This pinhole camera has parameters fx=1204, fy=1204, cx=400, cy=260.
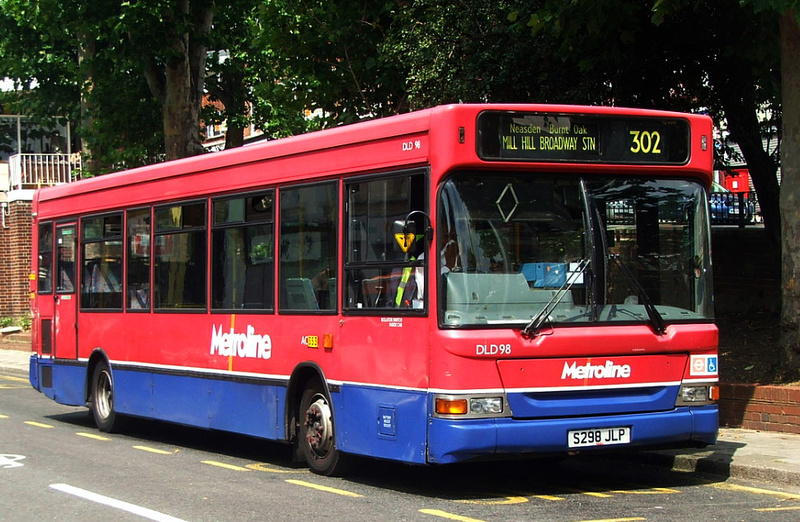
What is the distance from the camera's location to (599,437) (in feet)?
29.9

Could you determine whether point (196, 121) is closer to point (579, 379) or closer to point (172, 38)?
point (172, 38)

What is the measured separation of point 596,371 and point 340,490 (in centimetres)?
228

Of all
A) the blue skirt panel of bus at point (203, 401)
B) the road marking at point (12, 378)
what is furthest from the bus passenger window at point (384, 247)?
the road marking at point (12, 378)

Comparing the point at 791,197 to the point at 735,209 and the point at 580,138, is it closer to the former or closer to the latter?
the point at 580,138

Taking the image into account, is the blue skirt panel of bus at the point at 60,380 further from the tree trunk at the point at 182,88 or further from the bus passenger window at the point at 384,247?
the tree trunk at the point at 182,88

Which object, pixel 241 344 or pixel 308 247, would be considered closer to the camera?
pixel 308 247

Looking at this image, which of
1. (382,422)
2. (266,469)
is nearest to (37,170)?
(266,469)

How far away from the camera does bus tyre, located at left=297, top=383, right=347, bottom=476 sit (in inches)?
407

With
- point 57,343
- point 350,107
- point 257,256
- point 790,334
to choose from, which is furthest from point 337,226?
point 350,107

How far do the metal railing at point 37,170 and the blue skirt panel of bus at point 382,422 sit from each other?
32297 mm

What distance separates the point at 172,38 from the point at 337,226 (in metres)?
16.1

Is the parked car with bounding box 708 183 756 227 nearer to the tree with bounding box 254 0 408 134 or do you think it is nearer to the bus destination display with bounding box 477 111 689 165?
the tree with bounding box 254 0 408 134

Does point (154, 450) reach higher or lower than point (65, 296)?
lower

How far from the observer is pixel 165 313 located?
43.7 ft
